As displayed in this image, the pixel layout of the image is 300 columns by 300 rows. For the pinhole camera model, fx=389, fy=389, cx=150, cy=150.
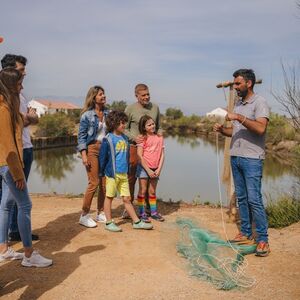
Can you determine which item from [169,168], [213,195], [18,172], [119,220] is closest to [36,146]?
[169,168]

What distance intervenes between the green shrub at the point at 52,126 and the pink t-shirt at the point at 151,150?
101 feet

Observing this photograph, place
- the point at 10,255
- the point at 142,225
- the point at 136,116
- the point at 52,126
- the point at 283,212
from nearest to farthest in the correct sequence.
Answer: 1. the point at 10,255
2. the point at 142,225
3. the point at 136,116
4. the point at 283,212
5. the point at 52,126

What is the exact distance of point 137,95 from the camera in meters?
5.46

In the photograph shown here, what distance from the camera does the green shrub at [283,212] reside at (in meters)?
5.64

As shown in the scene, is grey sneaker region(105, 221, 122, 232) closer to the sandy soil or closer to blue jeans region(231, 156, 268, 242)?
the sandy soil

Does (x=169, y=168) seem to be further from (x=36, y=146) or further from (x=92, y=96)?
(x=36, y=146)

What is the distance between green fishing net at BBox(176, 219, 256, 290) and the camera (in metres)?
3.44

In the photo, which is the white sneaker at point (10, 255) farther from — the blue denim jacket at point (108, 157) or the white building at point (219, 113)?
the white building at point (219, 113)

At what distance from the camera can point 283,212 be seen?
5816 millimetres

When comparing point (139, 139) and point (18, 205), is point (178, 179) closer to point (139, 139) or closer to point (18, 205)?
point (139, 139)

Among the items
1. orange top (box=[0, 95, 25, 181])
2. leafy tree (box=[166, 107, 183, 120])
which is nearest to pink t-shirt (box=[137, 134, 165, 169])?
orange top (box=[0, 95, 25, 181])

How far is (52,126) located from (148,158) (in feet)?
103

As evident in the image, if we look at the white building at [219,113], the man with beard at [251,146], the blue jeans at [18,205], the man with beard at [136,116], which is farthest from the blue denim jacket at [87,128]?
the man with beard at [251,146]

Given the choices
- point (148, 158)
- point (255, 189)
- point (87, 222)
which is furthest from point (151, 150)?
point (255, 189)
